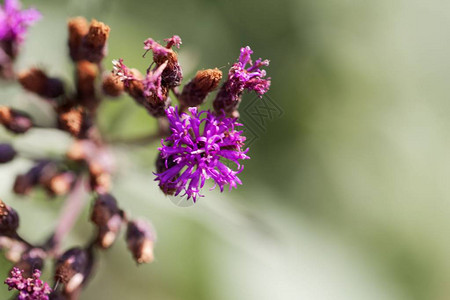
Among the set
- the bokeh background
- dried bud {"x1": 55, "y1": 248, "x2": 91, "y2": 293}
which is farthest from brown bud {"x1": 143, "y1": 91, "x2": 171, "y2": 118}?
the bokeh background

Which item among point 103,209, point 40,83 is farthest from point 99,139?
point 103,209

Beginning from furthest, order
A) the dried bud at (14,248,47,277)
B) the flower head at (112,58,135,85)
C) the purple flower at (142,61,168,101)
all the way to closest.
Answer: the dried bud at (14,248,47,277), the flower head at (112,58,135,85), the purple flower at (142,61,168,101)

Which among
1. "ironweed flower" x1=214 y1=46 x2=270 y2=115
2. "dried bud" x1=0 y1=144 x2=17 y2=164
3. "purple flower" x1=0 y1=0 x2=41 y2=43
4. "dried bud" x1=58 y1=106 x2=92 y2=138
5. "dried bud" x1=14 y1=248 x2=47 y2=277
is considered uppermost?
"ironweed flower" x1=214 y1=46 x2=270 y2=115

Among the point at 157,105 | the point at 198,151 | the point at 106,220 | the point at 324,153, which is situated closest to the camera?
the point at 198,151

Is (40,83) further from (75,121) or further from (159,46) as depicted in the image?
(159,46)

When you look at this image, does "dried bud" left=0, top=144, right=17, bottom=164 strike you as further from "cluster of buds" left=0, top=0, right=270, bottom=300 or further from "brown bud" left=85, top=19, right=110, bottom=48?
"brown bud" left=85, top=19, right=110, bottom=48

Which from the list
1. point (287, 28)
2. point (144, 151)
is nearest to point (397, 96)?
point (287, 28)

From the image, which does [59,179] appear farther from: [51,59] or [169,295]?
[169,295]
